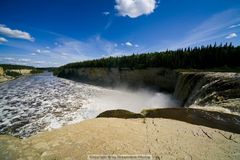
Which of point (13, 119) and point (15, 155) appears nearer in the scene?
point (15, 155)

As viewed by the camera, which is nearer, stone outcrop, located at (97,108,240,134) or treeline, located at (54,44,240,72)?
stone outcrop, located at (97,108,240,134)

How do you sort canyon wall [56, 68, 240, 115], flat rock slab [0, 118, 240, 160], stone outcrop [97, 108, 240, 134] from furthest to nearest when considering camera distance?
canyon wall [56, 68, 240, 115] → stone outcrop [97, 108, 240, 134] → flat rock slab [0, 118, 240, 160]

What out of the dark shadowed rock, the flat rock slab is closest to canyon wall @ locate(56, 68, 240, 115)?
the flat rock slab

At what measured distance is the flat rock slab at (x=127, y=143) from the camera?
222 inches

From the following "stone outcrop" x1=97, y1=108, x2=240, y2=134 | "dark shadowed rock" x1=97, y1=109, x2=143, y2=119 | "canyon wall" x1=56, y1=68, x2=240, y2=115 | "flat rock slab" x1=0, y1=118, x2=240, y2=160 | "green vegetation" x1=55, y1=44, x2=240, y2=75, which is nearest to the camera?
Result: "flat rock slab" x1=0, y1=118, x2=240, y2=160

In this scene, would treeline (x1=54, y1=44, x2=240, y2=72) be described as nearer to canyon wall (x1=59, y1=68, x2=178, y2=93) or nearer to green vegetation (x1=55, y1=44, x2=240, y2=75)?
green vegetation (x1=55, y1=44, x2=240, y2=75)

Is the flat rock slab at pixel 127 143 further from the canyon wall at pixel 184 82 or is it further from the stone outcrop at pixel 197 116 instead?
the canyon wall at pixel 184 82

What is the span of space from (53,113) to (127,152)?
20866 millimetres

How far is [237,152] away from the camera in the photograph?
5.99 meters

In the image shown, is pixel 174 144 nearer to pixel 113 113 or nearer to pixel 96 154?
pixel 96 154

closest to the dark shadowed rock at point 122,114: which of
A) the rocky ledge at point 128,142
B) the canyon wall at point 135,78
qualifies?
the rocky ledge at point 128,142

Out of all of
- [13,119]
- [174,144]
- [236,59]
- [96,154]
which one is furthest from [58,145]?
[236,59]

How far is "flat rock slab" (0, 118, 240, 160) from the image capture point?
5.64 metres

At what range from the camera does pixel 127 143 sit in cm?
652
